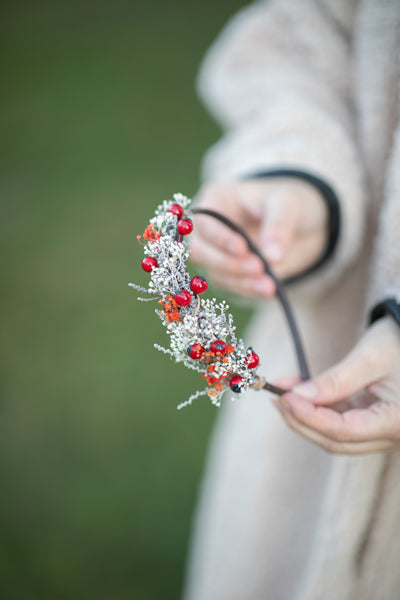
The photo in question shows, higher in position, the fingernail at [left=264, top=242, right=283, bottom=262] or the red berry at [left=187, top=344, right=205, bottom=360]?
the fingernail at [left=264, top=242, right=283, bottom=262]

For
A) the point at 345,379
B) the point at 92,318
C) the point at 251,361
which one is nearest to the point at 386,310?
the point at 345,379

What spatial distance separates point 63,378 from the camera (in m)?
2.52

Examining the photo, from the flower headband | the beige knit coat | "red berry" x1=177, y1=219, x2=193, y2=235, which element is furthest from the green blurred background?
"red berry" x1=177, y1=219, x2=193, y2=235

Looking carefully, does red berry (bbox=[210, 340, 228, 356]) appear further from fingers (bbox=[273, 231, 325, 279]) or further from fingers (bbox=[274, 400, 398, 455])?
fingers (bbox=[273, 231, 325, 279])

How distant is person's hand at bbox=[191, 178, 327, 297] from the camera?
858 mm

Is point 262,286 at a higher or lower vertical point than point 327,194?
lower

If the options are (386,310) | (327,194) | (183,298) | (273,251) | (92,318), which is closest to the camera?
(183,298)

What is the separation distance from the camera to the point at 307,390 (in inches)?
23.6

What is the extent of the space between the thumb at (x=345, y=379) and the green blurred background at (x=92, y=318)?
1.62 meters

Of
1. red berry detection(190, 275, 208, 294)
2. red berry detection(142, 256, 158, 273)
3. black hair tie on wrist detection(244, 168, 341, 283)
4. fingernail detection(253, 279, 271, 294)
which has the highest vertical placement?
black hair tie on wrist detection(244, 168, 341, 283)

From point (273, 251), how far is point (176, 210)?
322 millimetres

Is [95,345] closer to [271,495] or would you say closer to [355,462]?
[271,495]

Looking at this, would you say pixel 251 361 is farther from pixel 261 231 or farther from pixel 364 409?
pixel 261 231

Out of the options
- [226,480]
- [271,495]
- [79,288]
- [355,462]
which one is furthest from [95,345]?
[355,462]
